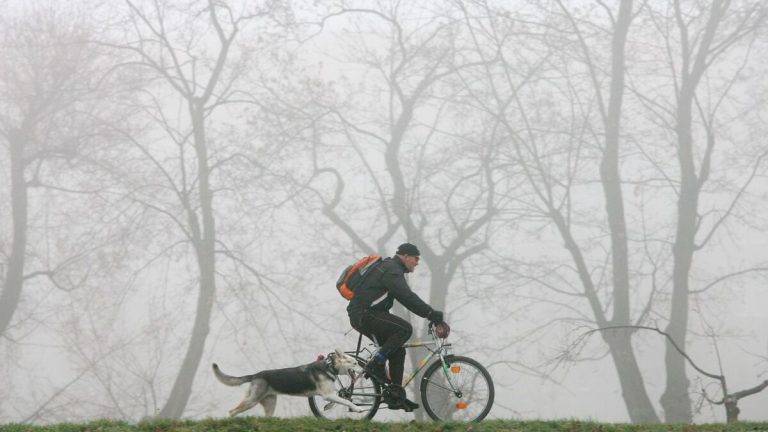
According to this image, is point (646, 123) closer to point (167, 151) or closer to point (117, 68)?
point (167, 151)

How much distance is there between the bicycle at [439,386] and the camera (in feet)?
25.7

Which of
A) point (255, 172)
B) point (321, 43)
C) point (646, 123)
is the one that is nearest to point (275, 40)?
point (321, 43)

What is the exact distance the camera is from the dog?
25.9 feet

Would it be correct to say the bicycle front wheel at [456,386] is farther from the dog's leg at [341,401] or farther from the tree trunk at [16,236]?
the tree trunk at [16,236]

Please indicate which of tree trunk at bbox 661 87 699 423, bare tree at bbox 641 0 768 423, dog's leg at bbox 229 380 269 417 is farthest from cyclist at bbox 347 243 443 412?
bare tree at bbox 641 0 768 423

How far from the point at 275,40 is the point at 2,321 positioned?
7181 millimetres

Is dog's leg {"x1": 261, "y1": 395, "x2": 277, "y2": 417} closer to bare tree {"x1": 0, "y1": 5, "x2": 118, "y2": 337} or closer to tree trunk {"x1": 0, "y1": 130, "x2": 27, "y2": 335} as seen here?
bare tree {"x1": 0, "y1": 5, "x2": 118, "y2": 337}

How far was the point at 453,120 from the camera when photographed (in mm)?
14773

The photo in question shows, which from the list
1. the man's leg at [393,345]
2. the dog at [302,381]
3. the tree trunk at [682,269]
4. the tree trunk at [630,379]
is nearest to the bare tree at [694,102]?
the tree trunk at [682,269]

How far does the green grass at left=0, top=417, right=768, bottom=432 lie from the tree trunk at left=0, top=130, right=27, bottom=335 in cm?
739

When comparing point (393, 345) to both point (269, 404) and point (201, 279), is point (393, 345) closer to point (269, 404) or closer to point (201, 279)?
point (269, 404)

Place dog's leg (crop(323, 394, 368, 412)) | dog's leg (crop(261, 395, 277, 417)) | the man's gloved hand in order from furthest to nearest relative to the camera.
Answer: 1. dog's leg (crop(261, 395, 277, 417))
2. dog's leg (crop(323, 394, 368, 412))
3. the man's gloved hand

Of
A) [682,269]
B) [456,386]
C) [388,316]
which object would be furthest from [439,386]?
[682,269]

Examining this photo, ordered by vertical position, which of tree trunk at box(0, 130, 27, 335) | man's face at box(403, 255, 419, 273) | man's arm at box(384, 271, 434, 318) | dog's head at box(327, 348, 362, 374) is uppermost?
tree trunk at box(0, 130, 27, 335)
